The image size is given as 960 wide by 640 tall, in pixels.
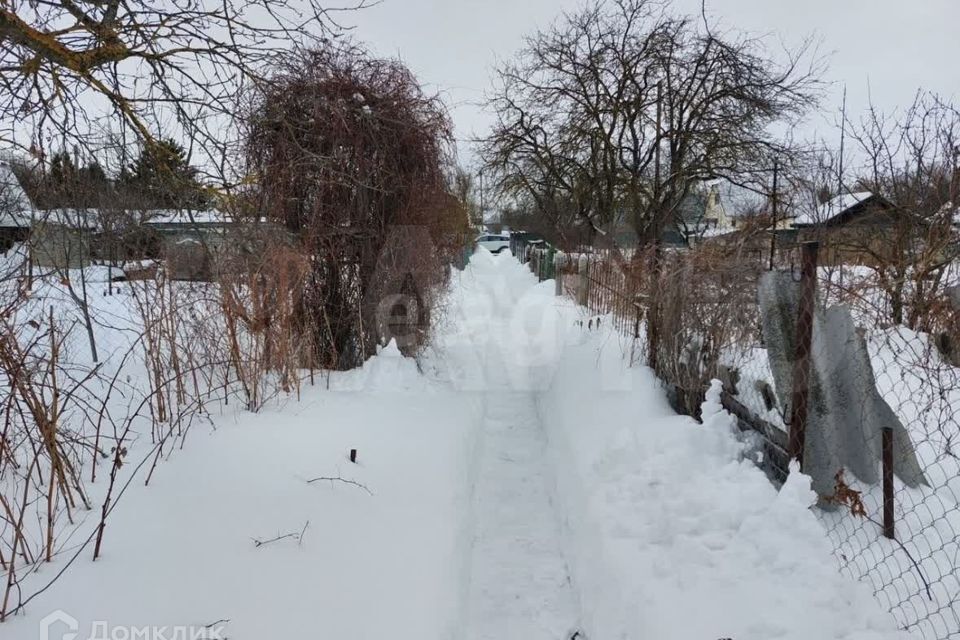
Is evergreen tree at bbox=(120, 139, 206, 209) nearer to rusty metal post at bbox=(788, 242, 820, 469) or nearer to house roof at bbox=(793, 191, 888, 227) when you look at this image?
rusty metal post at bbox=(788, 242, 820, 469)

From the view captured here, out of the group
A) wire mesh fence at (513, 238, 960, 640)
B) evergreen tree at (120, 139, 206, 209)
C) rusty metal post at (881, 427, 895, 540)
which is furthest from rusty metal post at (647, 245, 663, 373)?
evergreen tree at (120, 139, 206, 209)

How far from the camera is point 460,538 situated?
3195mm

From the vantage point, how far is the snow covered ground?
216 centimetres

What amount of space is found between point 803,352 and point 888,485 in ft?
2.54

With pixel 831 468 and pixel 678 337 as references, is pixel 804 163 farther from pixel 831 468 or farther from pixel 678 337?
pixel 831 468

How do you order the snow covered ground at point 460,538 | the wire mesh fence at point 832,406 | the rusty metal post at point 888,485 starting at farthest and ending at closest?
the rusty metal post at point 888,485 → the wire mesh fence at point 832,406 → the snow covered ground at point 460,538

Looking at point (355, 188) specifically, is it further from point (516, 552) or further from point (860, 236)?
point (860, 236)

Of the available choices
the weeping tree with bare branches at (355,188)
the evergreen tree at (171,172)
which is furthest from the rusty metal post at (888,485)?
the evergreen tree at (171,172)

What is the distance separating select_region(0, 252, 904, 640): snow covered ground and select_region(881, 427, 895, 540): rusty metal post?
297mm

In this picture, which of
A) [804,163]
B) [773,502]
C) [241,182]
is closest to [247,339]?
[241,182]

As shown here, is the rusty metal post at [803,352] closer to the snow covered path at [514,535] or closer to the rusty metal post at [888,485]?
the rusty metal post at [888,485]

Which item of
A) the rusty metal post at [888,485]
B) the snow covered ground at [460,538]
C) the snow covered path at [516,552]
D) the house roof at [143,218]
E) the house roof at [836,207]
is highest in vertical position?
the house roof at [836,207]

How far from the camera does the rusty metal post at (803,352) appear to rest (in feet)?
9.48

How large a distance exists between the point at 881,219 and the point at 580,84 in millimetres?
5883
